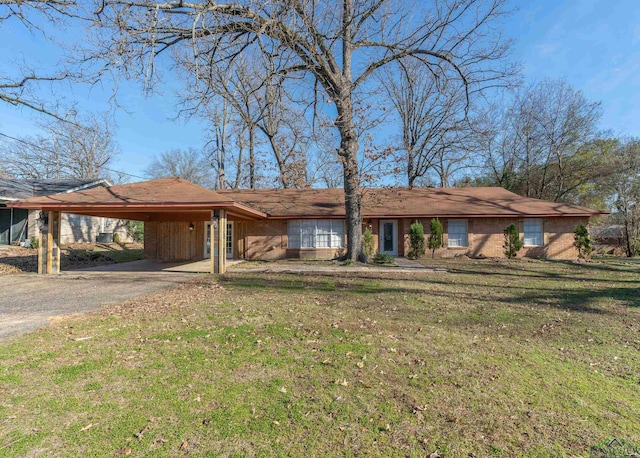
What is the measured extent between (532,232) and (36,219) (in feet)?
88.4

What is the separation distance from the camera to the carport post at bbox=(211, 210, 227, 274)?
10844mm

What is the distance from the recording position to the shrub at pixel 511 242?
52.5 feet

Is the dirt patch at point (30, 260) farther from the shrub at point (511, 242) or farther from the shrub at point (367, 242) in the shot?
the shrub at point (511, 242)

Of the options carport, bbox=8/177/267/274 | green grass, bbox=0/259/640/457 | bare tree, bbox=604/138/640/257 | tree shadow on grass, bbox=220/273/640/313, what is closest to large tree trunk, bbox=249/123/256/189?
carport, bbox=8/177/267/274

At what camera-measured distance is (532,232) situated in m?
16.9

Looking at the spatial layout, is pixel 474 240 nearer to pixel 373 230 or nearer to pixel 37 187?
pixel 373 230

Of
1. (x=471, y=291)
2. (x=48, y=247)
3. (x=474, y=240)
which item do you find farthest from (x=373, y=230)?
(x=48, y=247)

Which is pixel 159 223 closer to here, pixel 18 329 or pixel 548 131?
pixel 18 329

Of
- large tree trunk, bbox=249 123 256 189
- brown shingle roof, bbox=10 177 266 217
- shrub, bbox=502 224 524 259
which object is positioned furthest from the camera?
large tree trunk, bbox=249 123 256 189

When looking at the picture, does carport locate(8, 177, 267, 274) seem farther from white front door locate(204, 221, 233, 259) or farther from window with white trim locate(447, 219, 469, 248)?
window with white trim locate(447, 219, 469, 248)

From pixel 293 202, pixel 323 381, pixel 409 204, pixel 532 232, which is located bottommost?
pixel 323 381

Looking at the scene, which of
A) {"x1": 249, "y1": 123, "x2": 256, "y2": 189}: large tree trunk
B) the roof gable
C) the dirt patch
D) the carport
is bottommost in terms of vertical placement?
the dirt patch

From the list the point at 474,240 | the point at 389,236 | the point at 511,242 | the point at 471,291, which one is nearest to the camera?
the point at 471,291

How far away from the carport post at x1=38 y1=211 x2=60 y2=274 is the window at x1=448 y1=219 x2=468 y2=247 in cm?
1720
